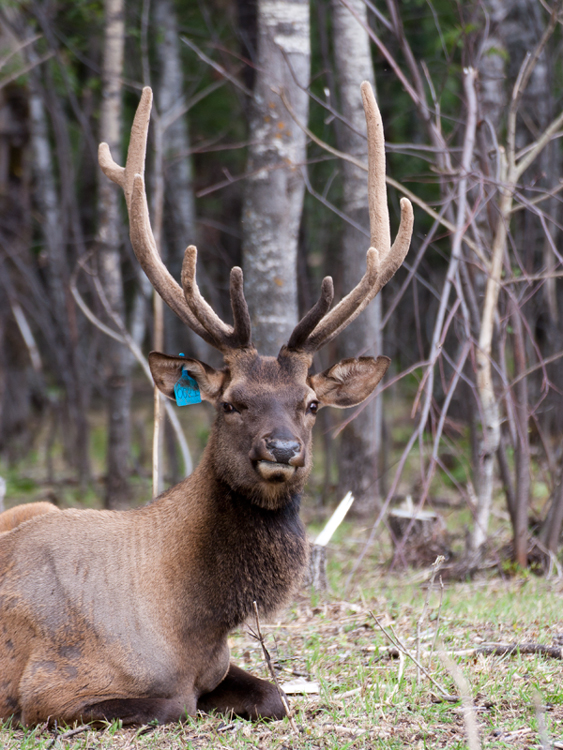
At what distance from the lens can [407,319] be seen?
43.4 feet

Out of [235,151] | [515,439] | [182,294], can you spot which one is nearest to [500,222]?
[515,439]

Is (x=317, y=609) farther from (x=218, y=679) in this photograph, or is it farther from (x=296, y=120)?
(x=296, y=120)

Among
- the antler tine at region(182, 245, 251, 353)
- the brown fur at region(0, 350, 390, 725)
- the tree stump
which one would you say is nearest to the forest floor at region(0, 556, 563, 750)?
the brown fur at region(0, 350, 390, 725)

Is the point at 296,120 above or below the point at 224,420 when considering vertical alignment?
above

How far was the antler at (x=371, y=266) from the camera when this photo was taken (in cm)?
409

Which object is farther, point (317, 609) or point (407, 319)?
point (407, 319)

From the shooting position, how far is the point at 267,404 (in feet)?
12.7

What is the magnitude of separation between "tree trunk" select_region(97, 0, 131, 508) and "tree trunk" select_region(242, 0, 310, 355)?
109 inches

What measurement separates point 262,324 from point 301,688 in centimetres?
289

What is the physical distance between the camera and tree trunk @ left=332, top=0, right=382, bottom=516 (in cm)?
793

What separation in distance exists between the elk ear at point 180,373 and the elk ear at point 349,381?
513 millimetres

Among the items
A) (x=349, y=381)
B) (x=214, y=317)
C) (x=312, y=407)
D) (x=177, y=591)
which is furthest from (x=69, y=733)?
(x=349, y=381)

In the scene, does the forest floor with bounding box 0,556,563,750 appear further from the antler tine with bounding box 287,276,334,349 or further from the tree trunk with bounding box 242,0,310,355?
the tree trunk with bounding box 242,0,310,355

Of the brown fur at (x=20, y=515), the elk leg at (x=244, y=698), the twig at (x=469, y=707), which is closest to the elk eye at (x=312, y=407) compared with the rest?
the elk leg at (x=244, y=698)
